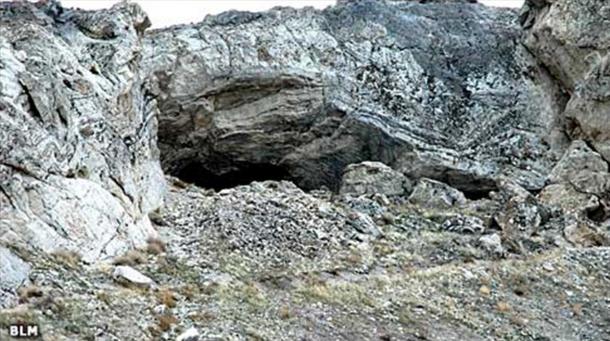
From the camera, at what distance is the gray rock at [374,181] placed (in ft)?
141

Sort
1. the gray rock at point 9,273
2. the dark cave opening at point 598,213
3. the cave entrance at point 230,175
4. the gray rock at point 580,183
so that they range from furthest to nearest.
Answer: the cave entrance at point 230,175, the gray rock at point 580,183, the dark cave opening at point 598,213, the gray rock at point 9,273

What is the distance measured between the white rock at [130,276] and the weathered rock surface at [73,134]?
1.63m

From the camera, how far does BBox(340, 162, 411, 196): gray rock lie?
43.1m

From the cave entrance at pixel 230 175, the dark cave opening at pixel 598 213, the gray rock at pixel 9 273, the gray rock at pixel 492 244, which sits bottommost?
the cave entrance at pixel 230 175

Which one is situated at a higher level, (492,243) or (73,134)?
(73,134)

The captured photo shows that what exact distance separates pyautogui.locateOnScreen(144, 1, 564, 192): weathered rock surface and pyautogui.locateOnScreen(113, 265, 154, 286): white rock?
2308 centimetres

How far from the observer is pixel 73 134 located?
2673 centimetres

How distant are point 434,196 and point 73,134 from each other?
1997cm

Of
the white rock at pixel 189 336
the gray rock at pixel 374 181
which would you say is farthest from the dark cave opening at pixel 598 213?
the white rock at pixel 189 336

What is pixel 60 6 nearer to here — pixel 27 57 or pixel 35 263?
pixel 27 57

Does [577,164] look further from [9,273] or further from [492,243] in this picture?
[9,273]

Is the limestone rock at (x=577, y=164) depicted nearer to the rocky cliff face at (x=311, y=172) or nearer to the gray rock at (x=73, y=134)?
the rocky cliff face at (x=311, y=172)

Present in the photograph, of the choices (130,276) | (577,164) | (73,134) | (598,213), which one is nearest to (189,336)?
(130,276)

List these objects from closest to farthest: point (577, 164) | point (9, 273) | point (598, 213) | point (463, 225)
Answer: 1. point (9, 273)
2. point (463, 225)
3. point (598, 213)
4. point (577, 164)
